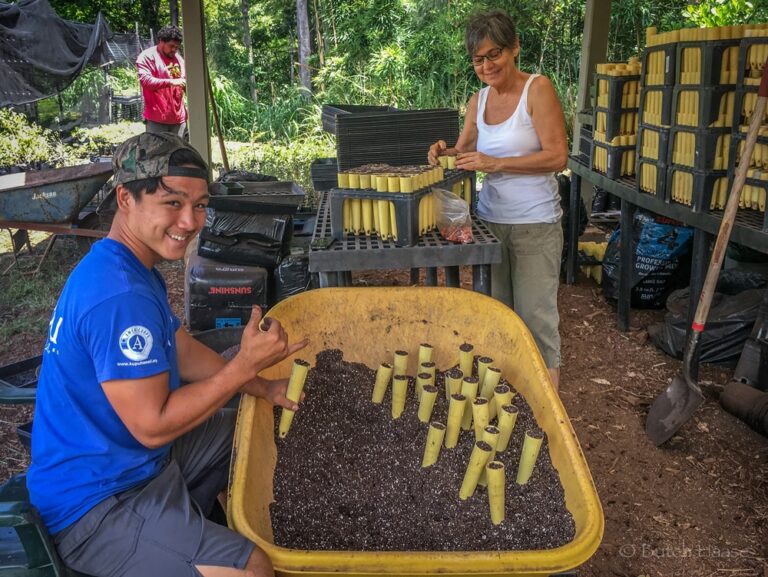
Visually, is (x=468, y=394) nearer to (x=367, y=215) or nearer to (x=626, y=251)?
(x=367, y=215)

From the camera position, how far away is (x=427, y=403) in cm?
229

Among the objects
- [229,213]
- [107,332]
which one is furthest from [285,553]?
[229,213]

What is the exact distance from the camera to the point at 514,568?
57.1 inches

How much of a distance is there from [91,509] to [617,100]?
4.19 m

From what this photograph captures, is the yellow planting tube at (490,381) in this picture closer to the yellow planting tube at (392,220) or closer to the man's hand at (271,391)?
the man's hand at (271,391)

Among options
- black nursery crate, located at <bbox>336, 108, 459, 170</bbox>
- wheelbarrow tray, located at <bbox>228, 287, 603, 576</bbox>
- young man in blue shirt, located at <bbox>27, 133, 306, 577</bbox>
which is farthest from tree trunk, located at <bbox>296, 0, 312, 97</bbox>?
young man in blue shirt, located at <bbox>27, 133, 306, 577</bbox>

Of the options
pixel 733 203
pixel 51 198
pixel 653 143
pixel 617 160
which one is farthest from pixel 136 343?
pixel 51 198

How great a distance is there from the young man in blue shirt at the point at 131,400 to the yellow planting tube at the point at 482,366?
2.66 feet

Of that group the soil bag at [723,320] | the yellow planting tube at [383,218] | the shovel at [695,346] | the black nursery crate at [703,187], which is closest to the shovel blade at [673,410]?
the shovel at [695,346]

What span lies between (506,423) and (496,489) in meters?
0.29

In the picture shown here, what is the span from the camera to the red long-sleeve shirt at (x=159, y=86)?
696 centimetres

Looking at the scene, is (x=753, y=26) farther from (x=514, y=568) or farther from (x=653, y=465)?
(x=514, y=568)

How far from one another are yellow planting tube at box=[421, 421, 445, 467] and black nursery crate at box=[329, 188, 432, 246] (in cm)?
96

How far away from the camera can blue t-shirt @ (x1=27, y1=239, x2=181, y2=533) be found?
5.30 ft
